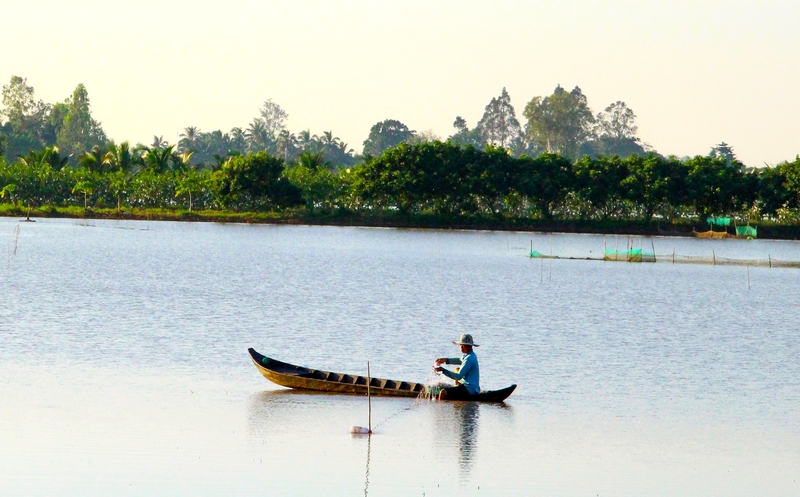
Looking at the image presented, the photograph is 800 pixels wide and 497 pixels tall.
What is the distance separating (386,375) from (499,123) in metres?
176

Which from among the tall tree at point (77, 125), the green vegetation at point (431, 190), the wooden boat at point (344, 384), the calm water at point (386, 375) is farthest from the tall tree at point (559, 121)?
the wooden boat at point (344, 384)

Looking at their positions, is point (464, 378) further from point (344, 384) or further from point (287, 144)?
point (287, 144)

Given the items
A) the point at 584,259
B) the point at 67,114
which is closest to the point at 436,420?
the point at 584,259

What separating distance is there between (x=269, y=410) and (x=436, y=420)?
267cm

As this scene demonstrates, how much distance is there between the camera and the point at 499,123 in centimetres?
19612

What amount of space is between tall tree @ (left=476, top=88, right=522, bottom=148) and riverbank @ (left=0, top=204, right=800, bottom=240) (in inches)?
3983

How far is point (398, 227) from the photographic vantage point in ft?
320

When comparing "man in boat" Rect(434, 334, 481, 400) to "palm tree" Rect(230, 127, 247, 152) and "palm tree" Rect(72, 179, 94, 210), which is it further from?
"palm tree" Rect(230, 127, 247, 152)

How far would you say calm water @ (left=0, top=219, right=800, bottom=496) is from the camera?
46.1 feet

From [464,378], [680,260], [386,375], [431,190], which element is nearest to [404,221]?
[431,190]

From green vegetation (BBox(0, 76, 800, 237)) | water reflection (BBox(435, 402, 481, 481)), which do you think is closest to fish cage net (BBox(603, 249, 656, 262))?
green vegetation (BBox(0, 76, 800, 237))

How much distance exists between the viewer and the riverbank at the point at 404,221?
9388cm

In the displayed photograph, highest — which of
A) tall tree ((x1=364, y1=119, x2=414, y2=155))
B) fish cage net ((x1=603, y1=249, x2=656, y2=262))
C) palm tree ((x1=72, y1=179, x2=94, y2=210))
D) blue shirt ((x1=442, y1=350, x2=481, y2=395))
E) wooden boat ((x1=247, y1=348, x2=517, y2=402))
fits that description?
tall tree ((x1=364, y1=119, x2=414, y2=155))

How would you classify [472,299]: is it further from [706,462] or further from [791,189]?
[791,189]
